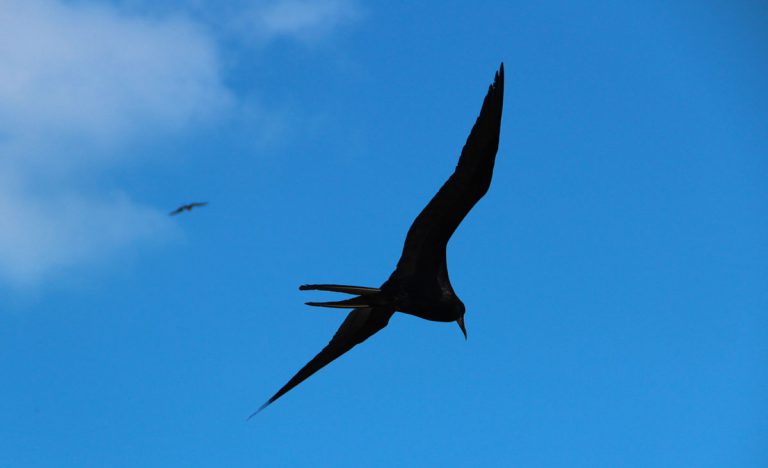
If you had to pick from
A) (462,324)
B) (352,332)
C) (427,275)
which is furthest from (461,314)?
(352,332)

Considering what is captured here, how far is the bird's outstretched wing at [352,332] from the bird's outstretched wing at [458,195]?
1.07 meters

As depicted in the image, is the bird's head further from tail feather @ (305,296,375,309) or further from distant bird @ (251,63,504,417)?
tail feather @ (305,296,375,309)

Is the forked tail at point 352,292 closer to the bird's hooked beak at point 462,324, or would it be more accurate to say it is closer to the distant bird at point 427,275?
the distant bird at point 427,275

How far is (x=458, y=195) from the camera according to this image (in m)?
12.6

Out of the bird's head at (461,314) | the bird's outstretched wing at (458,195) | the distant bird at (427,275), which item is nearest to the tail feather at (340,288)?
the distant bird at (427,275)

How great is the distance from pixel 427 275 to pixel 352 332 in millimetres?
1759

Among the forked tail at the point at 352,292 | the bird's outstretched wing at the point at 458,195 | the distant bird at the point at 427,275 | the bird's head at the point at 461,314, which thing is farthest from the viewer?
the bird's head at the point at 461,314

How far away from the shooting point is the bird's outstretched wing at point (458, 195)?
38.2 ft

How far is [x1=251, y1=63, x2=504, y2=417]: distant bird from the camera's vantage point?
478 inches

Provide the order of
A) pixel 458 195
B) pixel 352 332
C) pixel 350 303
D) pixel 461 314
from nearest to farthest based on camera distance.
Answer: pixel 458 195 → pixel 350 303 → pixel 461 314 → pixel 352 332

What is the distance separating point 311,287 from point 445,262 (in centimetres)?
214

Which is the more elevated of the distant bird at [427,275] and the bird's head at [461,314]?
the distant bird at [427,275]

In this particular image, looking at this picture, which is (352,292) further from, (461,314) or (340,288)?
(461,314)

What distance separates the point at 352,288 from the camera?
1298 cm
